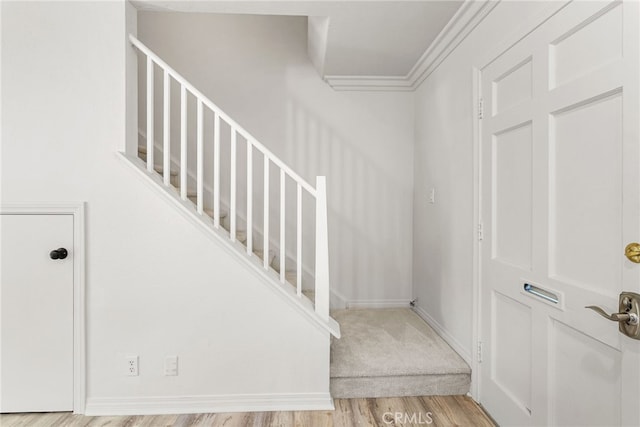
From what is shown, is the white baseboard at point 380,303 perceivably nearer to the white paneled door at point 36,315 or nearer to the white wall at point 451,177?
the white wall at point 451,177

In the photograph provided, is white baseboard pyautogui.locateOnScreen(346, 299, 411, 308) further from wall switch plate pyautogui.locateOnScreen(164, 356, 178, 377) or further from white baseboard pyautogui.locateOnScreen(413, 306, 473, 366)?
wall switch plate pyautogui.locateOnScreen(164, 356, 178, 377)

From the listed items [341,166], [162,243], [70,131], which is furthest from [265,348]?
[341,166]

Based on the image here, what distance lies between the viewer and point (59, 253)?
202cm

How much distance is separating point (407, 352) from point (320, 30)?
7.74 feet

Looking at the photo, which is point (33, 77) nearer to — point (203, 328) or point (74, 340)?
point (74, 340)

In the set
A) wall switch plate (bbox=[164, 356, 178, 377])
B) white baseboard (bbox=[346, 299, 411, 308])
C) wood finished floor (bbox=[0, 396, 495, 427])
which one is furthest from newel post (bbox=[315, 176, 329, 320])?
white baseboard (bbox=[346, 299, 411, 308])

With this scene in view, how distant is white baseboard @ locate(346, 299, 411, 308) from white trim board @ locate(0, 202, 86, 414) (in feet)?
7.16

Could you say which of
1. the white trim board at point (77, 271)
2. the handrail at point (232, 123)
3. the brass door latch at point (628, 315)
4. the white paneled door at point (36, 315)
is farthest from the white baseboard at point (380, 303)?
the brass door latch at point (628, 315)

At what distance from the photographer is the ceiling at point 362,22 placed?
2109 millimetres

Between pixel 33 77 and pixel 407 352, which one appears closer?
pixel 33 77

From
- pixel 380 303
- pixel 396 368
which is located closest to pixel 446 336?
pixel 396 368

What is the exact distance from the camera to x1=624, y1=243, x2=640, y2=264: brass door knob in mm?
1082

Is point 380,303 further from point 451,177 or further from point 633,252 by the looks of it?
point 633,252

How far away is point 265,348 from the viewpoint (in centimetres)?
210
